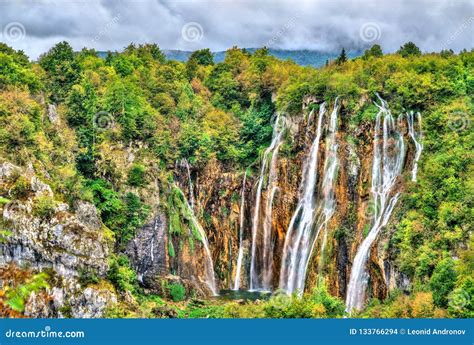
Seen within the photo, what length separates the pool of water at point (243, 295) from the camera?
111ft

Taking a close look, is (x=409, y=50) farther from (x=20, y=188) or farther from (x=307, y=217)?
(x=20, y=188)

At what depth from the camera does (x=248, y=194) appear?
126 feet

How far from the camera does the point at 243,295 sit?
1362 inches

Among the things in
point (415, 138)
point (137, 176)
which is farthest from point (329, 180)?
point (137, 176)

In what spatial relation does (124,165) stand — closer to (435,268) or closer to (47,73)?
(47,73)

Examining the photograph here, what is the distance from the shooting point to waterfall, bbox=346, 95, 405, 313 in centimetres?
2938

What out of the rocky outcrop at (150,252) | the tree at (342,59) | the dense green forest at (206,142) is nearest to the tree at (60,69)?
the dense green forest at (206,142)

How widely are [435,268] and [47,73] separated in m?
26.4

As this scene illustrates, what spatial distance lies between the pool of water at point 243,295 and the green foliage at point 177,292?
222cm

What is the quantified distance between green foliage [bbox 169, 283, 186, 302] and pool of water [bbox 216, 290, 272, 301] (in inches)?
87.6

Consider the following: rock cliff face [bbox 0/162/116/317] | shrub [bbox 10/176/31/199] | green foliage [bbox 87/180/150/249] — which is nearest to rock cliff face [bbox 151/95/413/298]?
green foliage [bbox 87/180/150/249]

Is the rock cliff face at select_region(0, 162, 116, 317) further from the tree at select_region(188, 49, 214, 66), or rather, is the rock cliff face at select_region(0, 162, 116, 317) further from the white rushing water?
the tree at select_region(188, 49, 214, 66)

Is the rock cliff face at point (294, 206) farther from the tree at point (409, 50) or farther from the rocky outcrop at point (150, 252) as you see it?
the tree at point (409, 50)

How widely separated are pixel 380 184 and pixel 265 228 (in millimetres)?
7864
